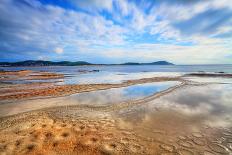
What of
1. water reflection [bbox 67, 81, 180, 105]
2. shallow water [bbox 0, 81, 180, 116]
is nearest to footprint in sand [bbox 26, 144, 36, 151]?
shallow water [bbox 0, 81, 180, 116]

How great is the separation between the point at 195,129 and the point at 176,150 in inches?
97.2

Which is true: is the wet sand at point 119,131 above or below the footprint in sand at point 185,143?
below

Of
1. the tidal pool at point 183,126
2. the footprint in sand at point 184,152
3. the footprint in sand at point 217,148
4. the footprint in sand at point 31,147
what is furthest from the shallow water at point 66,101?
the footprint in sand at point 217,148

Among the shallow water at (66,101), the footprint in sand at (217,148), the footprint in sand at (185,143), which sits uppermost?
the footprint in sand at (217,148)

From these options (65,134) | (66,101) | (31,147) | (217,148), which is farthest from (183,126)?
(66,101)

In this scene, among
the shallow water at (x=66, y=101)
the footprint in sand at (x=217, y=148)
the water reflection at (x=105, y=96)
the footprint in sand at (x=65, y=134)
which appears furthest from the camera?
the water reflection at (x=105, y=96)

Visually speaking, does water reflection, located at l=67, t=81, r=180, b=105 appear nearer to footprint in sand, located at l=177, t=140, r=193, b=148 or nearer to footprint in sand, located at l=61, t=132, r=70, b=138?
footprint in sand, located at l=61, t=132, r=70, b=138

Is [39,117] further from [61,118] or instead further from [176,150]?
[176,150]

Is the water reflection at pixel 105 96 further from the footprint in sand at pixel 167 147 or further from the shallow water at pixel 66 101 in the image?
the footprint in sand at pixel 167 147

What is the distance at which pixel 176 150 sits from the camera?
18.8 feet

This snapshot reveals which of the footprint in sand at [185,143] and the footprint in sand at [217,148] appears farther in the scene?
the footprint in sand at [185,143]

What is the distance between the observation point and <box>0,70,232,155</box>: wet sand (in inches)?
228

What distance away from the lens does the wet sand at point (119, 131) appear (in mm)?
5800

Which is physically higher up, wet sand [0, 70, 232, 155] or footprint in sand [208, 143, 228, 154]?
footprint in sand [208, 143, 228, 154]
